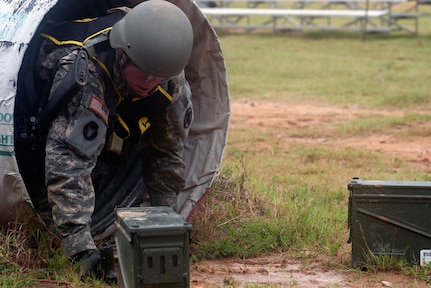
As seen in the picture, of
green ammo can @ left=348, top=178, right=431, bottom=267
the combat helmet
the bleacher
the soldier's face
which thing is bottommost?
the bleacher

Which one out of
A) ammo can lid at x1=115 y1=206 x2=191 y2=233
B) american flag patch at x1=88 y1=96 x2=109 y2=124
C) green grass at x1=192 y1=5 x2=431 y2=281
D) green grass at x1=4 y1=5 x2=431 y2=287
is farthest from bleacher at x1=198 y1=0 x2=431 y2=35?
ammo can lid at x1=115 y1=206 x2=191 y2=233

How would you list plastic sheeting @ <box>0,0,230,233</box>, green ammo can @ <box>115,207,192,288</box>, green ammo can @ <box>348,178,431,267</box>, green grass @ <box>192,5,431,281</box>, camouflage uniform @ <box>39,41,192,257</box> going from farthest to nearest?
green grass @ <box>192,5,431,281</box>
plastic sheeting @ <box>0,0,230,233</box>
green ammo can @ <box>348,178,431,267</box>
camouflage uniform @ <box>39,41,192,257</box>
green ammo can @ <box>115,207,192,288</box>

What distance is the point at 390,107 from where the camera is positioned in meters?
10.8

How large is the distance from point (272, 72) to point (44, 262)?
9.51m

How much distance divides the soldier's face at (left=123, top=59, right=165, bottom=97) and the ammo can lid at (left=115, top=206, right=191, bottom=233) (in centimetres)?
72

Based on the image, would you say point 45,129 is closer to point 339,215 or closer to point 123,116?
point 123,116

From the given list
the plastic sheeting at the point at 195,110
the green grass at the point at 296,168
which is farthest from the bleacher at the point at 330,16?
the plastic sheeting at the point at 195,110

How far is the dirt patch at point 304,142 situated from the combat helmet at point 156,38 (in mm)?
1039

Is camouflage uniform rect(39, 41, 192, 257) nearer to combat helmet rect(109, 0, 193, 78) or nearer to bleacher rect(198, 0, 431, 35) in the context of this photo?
combat helmet rect(109, 0, 193, 78)

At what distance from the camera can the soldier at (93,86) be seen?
14.0 feet

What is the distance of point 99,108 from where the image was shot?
4.41 meters

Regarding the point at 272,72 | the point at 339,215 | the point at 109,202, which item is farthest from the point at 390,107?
the point at 109,202

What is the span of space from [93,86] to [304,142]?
469 centimetres

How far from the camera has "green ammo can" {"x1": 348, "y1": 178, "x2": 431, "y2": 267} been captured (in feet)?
14.7
